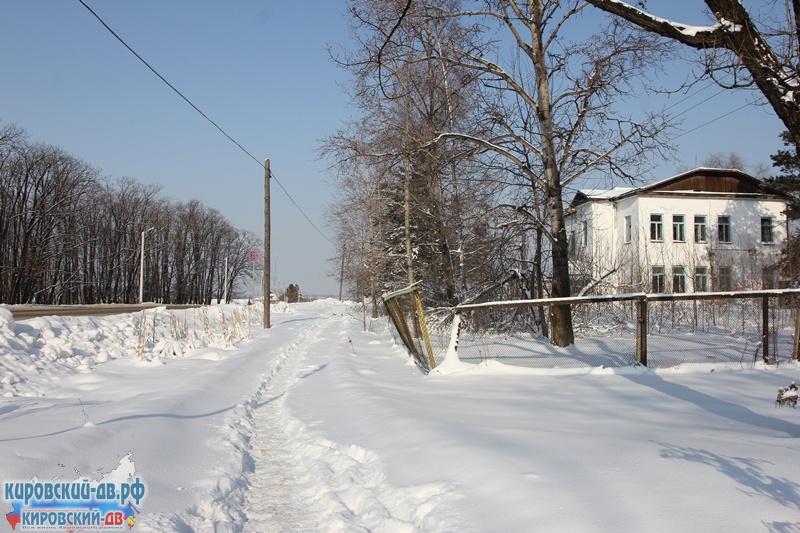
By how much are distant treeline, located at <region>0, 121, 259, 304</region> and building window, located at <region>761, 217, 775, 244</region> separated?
56.0m

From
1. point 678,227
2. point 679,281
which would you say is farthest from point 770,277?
point 678,227

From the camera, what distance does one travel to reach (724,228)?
36594 mm

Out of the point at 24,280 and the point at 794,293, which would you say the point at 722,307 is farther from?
the point at 24,280

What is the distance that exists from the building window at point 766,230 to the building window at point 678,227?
17.7ft

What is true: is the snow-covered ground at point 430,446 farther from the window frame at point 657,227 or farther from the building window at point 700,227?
the building window at point 700,227

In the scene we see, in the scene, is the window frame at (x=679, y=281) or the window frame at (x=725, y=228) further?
the window frame at (x=725, y=228)

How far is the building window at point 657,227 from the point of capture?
117ft

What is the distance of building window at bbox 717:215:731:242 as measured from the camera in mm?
36406

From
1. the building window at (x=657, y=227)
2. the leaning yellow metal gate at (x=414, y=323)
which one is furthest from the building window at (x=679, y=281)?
the leaning yellow metal gate at (x=414, y=323)

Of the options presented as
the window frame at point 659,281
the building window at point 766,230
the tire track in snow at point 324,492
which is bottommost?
the tire track in snow at point 324,492

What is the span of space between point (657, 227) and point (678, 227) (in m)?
1.71

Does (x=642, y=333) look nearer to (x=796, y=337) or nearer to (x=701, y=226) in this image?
(x=796, y=337)

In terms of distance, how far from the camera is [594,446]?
4.55 meters

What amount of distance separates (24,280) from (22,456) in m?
54.8
